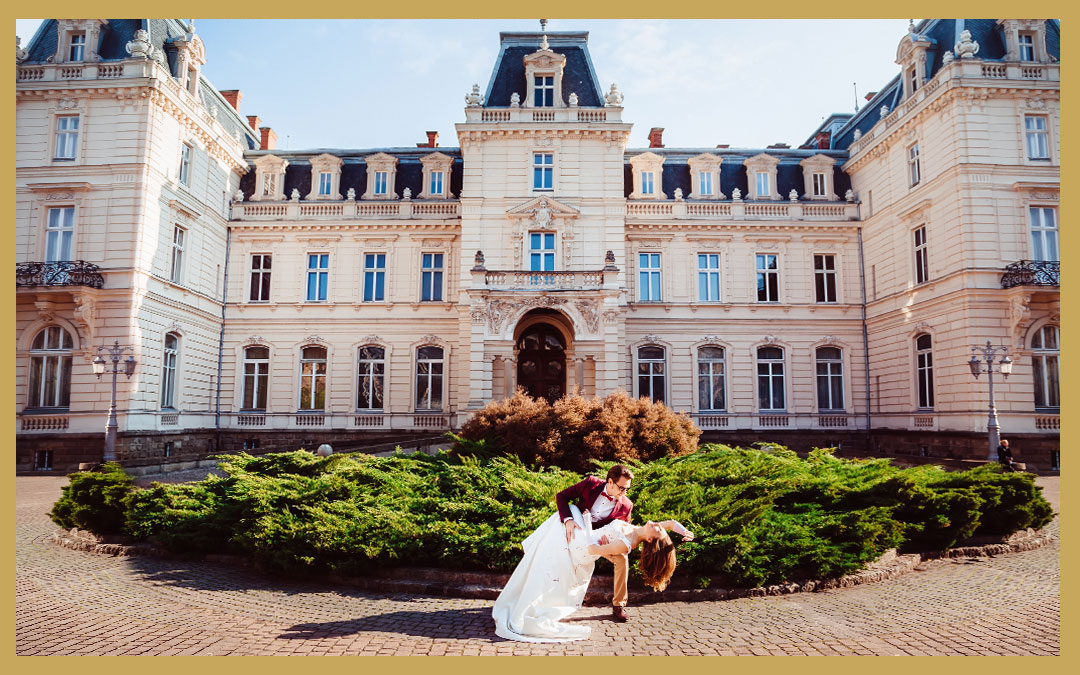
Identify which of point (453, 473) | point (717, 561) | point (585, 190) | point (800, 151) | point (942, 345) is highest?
point (800, 151)

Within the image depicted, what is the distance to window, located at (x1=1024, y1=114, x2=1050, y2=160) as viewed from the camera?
75.9ft

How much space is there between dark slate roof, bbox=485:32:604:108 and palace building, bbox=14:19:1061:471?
14cm

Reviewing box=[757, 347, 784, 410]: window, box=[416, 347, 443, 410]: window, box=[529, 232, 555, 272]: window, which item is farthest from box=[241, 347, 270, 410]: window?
box=[757, 347, 784, 410]: window

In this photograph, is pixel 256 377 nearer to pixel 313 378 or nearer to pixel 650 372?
pixel 313 378

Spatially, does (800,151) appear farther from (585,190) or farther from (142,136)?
(142,136)

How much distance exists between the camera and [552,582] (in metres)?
6.66

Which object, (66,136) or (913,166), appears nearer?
(66,136)

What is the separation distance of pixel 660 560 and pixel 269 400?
2681 centimetres

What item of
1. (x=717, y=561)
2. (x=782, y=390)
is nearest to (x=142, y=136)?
(x=717, y=561)

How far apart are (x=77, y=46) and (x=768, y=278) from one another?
2924 centimetres

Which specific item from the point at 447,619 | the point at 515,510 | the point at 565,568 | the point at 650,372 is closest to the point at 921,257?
the point at 650,372

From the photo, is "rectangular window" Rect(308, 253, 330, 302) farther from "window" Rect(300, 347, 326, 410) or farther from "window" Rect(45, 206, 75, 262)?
"window" Rect(45, 206, 75, 262)

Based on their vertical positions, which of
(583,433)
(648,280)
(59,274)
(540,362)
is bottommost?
(583,433)

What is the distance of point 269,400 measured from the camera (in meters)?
30.0
